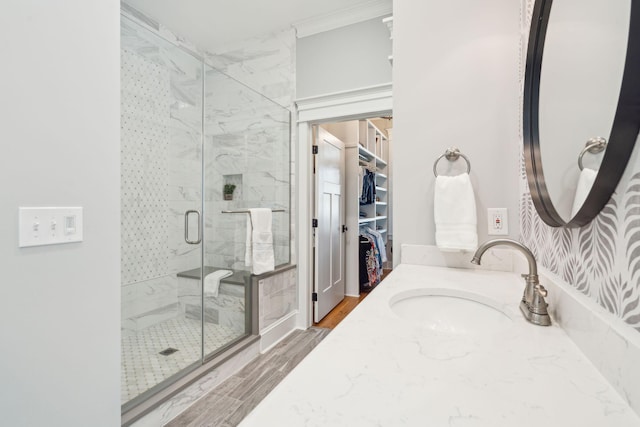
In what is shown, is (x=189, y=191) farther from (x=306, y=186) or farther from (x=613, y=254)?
(x=613, y=254)

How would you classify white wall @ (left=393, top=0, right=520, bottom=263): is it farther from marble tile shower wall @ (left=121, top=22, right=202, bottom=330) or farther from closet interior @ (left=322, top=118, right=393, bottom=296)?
closet interior @ (left=322, top=118, right=393, bottom=296)

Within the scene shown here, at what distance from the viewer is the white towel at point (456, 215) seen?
1260 mm

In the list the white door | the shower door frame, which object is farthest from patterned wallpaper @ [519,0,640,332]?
the white door

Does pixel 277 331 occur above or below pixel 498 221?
below

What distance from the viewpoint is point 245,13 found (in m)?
2.44

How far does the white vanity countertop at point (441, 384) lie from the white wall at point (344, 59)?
2181mm

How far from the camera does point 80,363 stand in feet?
3.18

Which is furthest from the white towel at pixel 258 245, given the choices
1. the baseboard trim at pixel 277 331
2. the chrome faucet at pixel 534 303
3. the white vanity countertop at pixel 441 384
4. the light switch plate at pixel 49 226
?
the chrome faucet at pixel 534 303

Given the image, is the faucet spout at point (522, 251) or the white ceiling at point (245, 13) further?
the white ceiling at point (245, 13)

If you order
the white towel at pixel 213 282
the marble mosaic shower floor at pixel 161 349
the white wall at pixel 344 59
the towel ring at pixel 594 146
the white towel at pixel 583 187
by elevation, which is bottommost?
the marble mosaic shower floor at pixel 161 349

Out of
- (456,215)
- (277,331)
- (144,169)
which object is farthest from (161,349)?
(456,215)

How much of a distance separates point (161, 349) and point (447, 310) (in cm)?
188

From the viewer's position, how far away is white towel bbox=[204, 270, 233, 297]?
2.23 m

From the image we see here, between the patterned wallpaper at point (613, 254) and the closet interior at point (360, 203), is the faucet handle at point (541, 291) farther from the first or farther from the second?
the closet interior at point (360, 203)
